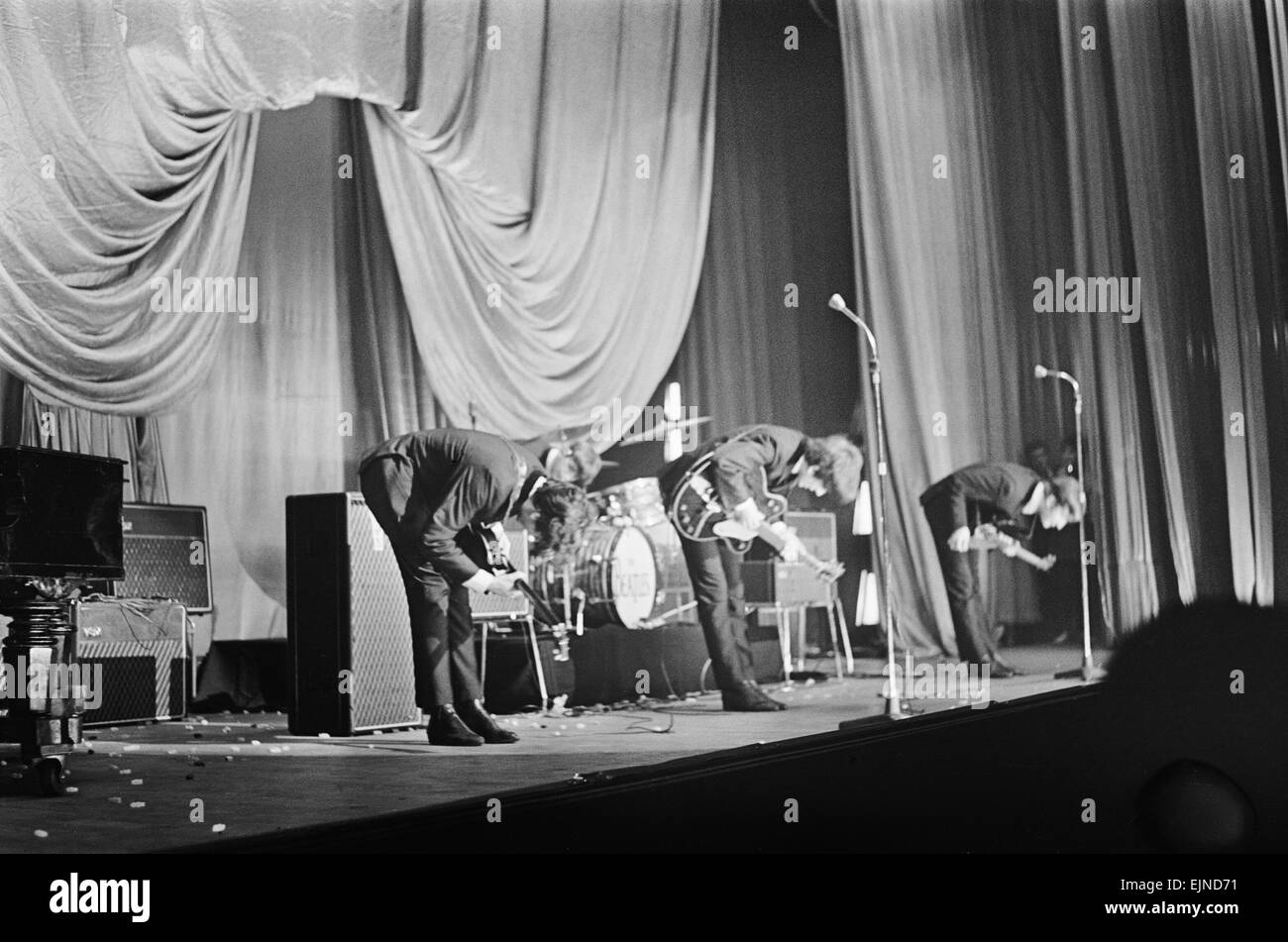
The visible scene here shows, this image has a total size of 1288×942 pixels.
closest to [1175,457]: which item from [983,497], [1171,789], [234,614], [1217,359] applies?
[1217,359]

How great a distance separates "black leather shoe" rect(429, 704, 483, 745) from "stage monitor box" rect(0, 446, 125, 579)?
1.23 metres

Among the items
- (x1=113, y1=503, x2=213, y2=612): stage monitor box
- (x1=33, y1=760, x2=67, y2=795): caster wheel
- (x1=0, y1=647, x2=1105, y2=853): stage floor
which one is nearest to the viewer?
(x1=0, y1=647, x2=1105, y2=853): stage floor

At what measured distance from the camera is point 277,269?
573 centimetres

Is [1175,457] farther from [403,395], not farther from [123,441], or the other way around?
[123,441]

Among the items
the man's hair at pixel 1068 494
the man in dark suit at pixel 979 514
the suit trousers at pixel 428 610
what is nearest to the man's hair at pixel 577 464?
the suit trousers at pixel 428 610

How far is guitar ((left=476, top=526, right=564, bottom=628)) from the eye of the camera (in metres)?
5.21

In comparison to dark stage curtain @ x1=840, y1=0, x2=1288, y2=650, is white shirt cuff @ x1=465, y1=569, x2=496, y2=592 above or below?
below

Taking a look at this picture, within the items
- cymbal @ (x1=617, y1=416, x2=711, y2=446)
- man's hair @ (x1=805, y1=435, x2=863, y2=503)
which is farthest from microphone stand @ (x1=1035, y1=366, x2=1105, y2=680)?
cymbal @ (x1=617, y1=416, x2=711, y2=446)

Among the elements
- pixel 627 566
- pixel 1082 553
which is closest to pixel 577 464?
pixel 627 566

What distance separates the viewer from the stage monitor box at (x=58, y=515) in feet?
13.5

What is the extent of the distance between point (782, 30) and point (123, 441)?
10.9 ft

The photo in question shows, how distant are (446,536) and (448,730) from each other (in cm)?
70
